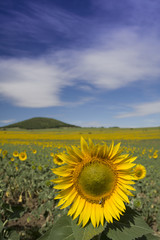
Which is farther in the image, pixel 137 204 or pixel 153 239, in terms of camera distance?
pixel 137 204

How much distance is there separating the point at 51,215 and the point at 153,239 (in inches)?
156

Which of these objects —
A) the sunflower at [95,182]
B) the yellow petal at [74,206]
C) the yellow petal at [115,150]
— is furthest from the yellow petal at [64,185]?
the yellow petal at [115,150]

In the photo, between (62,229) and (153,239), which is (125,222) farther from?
(153,239)

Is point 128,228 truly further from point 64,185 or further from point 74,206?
point 64,185

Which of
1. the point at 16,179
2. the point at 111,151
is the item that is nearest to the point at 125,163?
the point at 111,151

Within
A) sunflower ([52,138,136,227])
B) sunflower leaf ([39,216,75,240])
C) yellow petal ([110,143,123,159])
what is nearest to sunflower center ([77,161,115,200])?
sunflower ([52,138,136,227])

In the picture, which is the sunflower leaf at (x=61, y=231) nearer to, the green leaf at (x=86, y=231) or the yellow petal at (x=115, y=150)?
the green leaf at (x=86, y=231)

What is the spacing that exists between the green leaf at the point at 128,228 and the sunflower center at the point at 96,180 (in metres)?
0.27

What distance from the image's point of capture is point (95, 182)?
1.49 metres

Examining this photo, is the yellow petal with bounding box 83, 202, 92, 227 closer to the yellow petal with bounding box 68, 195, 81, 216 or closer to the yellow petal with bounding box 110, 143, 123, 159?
the yellow petal with bounding box 68, 195, 81, 216

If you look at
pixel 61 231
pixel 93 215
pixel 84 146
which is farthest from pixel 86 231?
pixel 84 146

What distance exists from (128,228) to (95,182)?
0.48 meters

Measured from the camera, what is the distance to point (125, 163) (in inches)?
59.2

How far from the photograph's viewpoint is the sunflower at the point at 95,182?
1.48 metres
